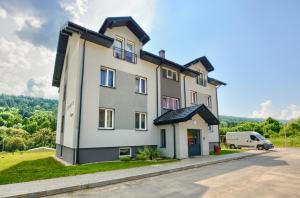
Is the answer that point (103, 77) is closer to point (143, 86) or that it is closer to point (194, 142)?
point (143, 86)

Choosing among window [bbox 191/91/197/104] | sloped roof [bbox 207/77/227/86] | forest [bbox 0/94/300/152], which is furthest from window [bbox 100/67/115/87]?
forest [bbox 0/94/300/152]

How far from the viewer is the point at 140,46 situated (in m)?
18.1

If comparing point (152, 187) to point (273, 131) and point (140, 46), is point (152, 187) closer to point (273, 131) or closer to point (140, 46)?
point (140, 46)

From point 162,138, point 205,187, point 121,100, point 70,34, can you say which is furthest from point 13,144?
point 205,187

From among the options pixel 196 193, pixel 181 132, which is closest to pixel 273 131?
pixel 181 132

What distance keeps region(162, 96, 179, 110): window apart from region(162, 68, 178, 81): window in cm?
218

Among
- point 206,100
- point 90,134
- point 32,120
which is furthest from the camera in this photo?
point 32,120

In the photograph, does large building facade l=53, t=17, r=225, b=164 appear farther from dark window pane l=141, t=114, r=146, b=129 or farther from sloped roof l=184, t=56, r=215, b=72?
sloped roof l=184, t=56, r=215, b=72

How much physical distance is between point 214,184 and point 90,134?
28.1 ft

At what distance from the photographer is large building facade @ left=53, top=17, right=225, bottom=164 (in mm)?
13734

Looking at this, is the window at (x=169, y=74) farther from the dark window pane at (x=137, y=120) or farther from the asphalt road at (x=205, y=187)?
the asphalt road at (x=205, y=187)

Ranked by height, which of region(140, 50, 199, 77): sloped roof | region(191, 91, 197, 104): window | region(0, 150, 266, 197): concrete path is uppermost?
region(140, 50, 199, 77): sloped roof

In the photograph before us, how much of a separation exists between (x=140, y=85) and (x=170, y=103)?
4.05m

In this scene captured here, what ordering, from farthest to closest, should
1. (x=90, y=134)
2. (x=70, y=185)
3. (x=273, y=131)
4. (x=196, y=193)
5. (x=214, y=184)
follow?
(x=273, y=131) < (x=90, y=134) < (x=214, y=184) < (x=70, y=185) < (x=196, y=193)
